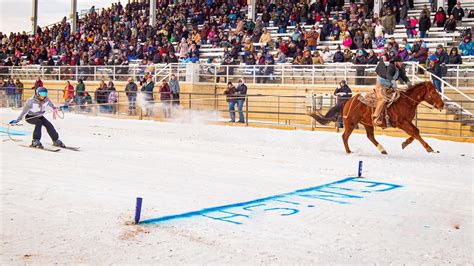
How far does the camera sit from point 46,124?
47.9ft

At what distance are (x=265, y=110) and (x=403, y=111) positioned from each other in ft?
28.9

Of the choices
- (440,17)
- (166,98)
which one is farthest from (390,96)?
(166,98)

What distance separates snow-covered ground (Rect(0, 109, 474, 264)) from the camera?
6.35m

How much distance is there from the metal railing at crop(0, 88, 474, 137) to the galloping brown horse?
328 cm

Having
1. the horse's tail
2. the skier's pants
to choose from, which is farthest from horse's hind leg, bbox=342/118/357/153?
→ the skier's pants

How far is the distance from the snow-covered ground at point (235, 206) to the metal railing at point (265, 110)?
3.78 meters

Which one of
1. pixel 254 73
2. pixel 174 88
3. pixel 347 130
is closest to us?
pixel 347 130

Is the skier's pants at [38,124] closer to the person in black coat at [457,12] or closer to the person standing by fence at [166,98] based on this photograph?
the person standing by fence at [166,98]

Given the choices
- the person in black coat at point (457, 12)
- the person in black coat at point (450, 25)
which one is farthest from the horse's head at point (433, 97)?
the person in black coat at point (457, 12)

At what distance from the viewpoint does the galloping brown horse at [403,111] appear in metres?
14.3

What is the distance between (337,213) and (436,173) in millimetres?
4289

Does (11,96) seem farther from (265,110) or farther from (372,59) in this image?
(372,59)

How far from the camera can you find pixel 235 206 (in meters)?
8.49

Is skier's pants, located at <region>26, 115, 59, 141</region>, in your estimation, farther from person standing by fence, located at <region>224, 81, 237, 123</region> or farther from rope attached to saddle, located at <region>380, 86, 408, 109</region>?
person standing by fence, located at <region>224, 81, 237, 123</region>
